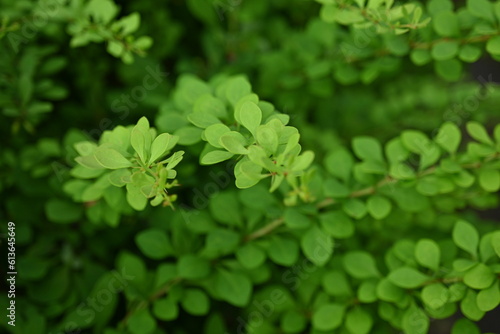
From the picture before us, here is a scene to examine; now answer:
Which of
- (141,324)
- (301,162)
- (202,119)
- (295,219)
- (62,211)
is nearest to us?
(301,162)

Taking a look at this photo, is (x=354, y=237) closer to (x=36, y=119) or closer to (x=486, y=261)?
(x=486, y=261)

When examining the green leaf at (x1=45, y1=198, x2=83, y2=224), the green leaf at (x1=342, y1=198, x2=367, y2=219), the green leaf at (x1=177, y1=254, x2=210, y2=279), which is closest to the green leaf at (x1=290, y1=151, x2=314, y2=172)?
the green leaf at (x1=342, y1=198, x2=367, y2=219)

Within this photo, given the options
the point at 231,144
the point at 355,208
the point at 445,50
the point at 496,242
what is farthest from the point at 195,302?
the point at 445,50

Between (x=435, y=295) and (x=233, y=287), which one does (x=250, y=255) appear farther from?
(x=435, y=295)

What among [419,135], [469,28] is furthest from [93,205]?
[469,28]

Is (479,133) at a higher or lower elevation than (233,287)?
higher

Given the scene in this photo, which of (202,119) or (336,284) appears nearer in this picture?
(202,119)

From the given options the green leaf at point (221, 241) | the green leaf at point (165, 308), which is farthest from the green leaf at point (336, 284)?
the green leaf at point (165, 308)
